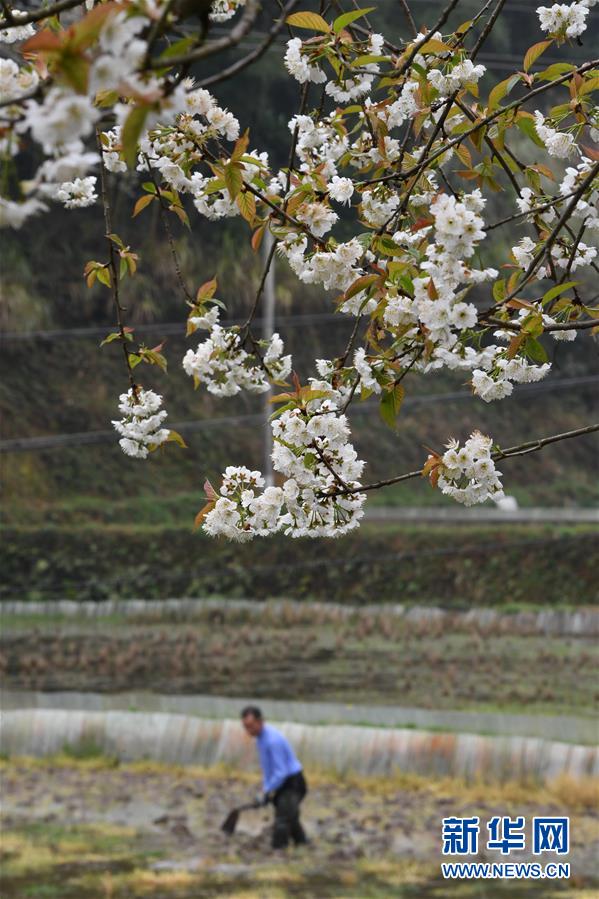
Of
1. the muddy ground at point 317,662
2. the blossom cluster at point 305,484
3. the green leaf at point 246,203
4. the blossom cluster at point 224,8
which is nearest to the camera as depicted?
the blossom cluster at point 305,484

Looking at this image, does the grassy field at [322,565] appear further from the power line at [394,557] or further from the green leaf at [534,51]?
the green leaf at [534,51]

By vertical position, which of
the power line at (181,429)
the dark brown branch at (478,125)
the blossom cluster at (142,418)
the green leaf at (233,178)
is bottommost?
the blossom cluster at (142,418)

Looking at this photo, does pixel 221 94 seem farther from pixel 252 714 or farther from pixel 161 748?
pixel 252 714

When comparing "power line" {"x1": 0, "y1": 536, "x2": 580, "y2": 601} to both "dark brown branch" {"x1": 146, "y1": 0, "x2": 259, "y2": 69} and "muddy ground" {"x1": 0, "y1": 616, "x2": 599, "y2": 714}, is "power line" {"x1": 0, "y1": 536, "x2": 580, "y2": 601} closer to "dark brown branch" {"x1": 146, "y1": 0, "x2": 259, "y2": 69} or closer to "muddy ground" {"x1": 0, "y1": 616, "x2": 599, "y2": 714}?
"muddy ground" {"x1": 0, "y1": 616, "x2": 599, "y2": 714}

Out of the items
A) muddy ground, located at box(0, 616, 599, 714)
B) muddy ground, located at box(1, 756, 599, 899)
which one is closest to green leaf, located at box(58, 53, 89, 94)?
muddy ground, located at box(1, 756, 599, 899)

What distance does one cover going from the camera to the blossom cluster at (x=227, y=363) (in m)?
3.15

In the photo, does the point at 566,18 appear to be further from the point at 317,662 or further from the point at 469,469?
the point at 317,662

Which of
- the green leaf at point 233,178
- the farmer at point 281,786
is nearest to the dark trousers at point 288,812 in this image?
the farmer at point 281,786

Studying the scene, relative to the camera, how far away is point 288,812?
885 centimetres

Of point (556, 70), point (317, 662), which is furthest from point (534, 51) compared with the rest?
point (317, 662)

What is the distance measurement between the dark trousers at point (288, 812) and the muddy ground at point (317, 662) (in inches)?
173

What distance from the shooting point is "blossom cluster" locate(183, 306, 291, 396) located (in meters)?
3.15

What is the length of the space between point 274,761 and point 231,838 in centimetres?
69

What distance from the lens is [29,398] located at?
17.7m
